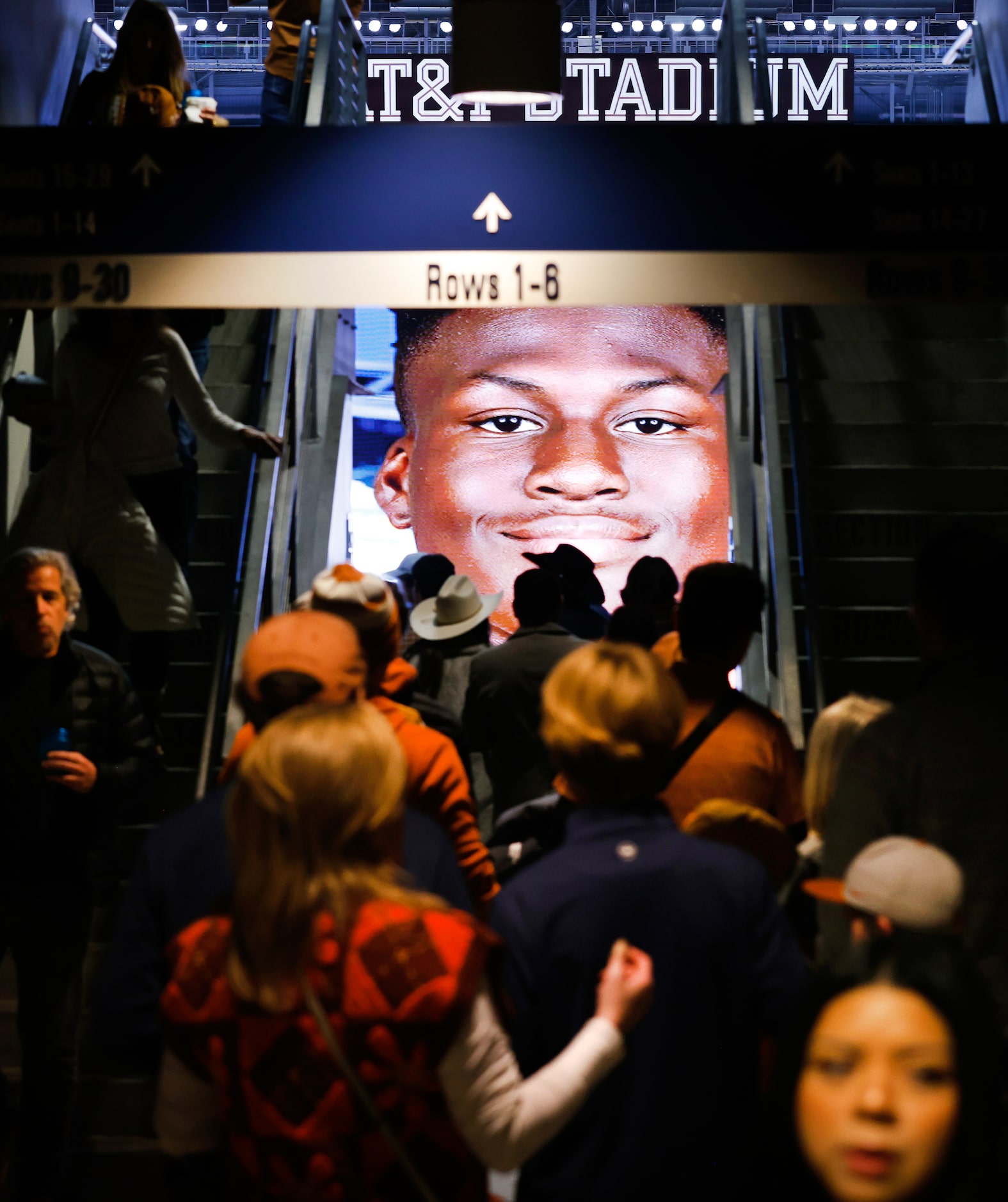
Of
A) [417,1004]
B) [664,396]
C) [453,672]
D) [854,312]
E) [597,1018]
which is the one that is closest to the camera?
[417,1004]

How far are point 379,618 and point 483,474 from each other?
24.3 feet

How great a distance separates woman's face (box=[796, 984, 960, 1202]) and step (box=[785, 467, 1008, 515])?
5.72 metres

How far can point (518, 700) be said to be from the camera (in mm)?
5406

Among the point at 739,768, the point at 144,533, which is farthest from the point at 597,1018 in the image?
the point at 144,533

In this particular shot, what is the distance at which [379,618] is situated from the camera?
3.72m

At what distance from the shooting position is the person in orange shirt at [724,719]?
365 centimetres

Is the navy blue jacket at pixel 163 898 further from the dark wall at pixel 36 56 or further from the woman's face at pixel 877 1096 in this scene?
the dark wall at pixel 36 56

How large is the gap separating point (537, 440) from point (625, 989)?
28.6ft

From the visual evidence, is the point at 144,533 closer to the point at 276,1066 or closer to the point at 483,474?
the point at 276,1066

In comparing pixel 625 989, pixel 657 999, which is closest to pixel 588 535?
pixel 657 999

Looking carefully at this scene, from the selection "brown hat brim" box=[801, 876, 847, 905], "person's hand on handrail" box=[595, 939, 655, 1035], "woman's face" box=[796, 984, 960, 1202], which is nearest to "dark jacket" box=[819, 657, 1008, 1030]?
"brown hat brim" box=[801, 876, 847, 905]

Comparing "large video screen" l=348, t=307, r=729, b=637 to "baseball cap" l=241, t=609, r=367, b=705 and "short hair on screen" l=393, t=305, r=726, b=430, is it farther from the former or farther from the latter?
"baseball cap" l=241, t=609, r=367, b=705

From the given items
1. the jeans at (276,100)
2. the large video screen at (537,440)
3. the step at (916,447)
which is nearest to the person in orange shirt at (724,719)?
the step at (916,447)

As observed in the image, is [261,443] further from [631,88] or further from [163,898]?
[631,88]
